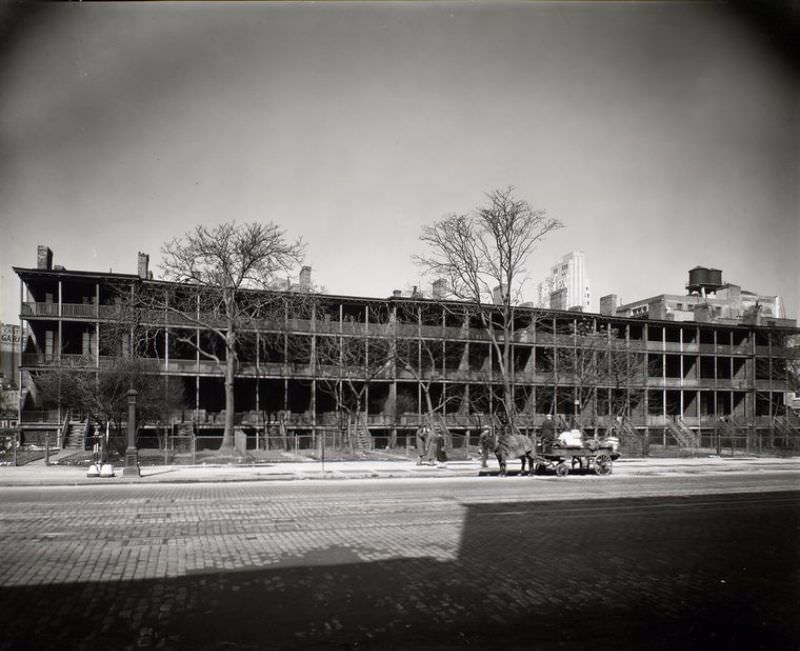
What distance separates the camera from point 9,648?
5824mm

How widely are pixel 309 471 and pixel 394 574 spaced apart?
53.5 feet

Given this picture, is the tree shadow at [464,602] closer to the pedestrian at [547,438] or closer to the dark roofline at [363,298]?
the pedestrian at [547,438]

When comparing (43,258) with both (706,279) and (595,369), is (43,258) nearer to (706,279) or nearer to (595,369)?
(595,369)

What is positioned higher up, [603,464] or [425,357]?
[425,357]

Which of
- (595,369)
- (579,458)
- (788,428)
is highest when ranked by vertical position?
(595,369)

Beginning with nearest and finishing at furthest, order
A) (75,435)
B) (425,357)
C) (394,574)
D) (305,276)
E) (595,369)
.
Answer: (394,574), (75,435), (595,369), (305,276), (425,357)

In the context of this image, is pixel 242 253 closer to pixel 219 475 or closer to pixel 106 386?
pixel 106 386

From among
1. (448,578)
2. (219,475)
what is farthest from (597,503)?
(219,475)

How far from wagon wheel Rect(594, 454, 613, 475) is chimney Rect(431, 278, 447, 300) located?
605 inches

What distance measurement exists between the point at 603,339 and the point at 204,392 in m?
26.7

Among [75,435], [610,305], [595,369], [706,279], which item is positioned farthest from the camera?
[706,279]

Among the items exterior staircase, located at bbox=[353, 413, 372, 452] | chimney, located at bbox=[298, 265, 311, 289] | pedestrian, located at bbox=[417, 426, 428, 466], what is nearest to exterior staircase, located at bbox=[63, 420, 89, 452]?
exterior staircase, located at bbox=[353, 413, 372, 452]

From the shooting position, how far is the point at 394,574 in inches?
337

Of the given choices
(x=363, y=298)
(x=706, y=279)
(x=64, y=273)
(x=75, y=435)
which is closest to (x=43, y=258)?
(x=64, y=273)
